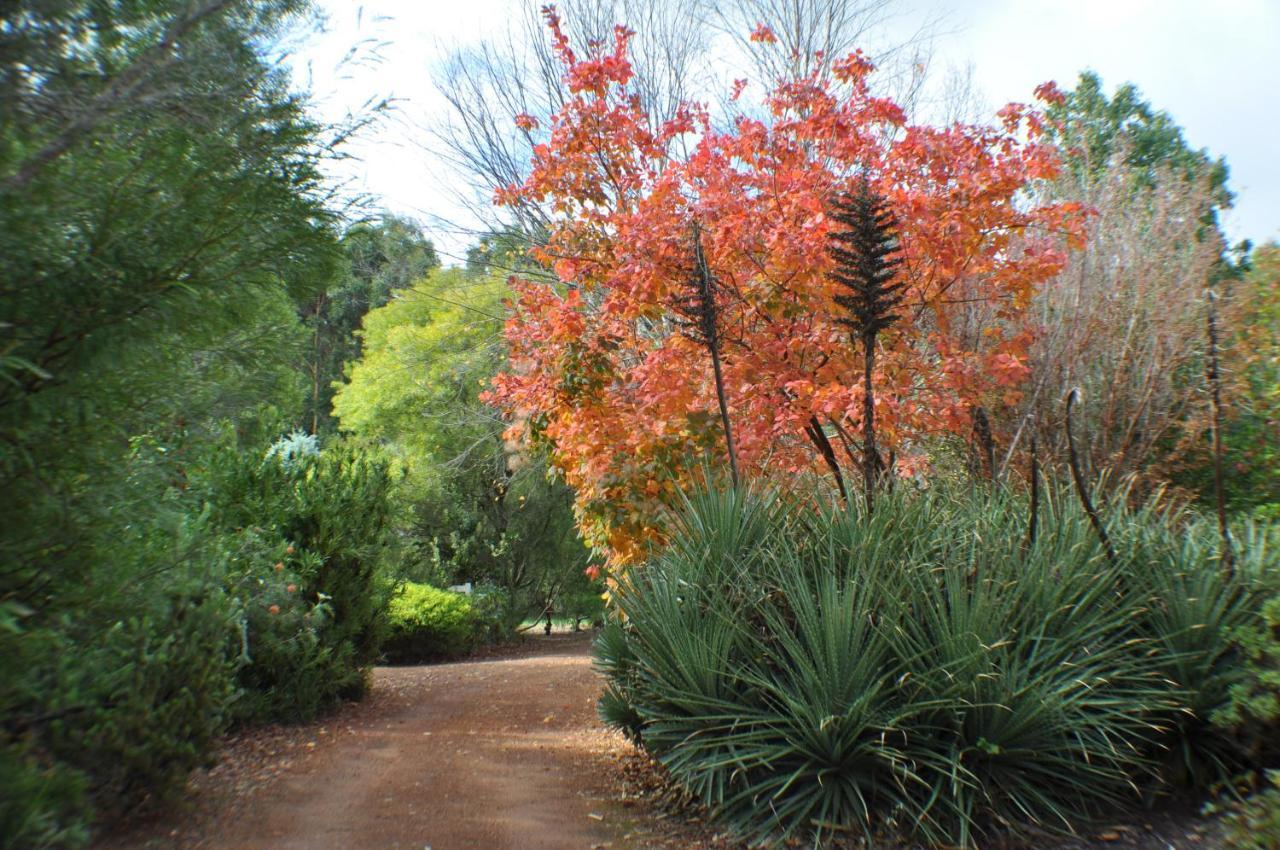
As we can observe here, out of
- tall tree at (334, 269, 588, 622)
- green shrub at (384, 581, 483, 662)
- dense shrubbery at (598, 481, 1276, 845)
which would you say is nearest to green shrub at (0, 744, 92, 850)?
dense shrubbery at (598, 481, 1276, 845)

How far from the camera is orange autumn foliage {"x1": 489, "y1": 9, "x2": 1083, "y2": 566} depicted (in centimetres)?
740

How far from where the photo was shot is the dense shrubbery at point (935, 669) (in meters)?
4.45

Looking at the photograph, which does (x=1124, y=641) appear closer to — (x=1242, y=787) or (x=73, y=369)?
(x=1242, y=787)

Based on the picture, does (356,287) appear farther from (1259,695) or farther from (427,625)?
(1259,695)

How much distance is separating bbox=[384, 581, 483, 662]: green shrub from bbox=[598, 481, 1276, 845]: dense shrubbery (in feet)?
32.1

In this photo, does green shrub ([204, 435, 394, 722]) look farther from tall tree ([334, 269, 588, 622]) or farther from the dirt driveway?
tall tree ([334, 269, 588, 622])

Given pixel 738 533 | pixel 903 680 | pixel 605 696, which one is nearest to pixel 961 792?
pixel 903 680

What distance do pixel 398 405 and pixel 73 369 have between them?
1787 centimetres

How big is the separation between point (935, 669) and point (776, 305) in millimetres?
3801

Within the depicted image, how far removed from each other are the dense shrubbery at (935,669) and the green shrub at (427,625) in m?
9.77

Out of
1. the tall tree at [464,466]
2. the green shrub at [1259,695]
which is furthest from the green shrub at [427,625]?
the green shrub at [1259,695]

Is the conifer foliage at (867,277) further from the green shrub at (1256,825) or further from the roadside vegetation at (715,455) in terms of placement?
the green shrub at (1256,825)

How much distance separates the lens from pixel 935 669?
440 cm

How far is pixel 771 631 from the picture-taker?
5227 millimetres
